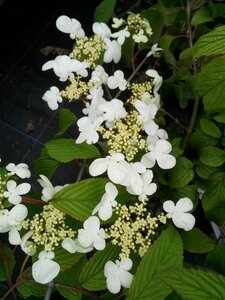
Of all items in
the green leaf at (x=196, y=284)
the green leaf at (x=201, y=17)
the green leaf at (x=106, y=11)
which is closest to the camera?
the green leaf at (x=196, y=284)

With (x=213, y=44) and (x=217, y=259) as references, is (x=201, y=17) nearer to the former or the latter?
(x=213, y=44)

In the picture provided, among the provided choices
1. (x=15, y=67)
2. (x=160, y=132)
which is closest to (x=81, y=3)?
(x=15, y=67)

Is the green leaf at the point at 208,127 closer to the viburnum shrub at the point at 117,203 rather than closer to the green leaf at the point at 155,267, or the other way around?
the viburnum shrub at the point at 117,203

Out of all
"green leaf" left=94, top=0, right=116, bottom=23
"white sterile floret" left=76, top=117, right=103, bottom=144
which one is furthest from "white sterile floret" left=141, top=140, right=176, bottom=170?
"green leaf" left=94, top=0, right=116, bottom=23

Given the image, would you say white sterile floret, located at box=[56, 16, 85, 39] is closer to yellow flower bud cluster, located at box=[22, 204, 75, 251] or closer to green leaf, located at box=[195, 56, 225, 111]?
green leaf, located at box=[195, 56, 225, 111]

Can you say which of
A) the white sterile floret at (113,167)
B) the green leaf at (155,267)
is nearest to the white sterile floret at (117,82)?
the white sterile floret at (113,167)

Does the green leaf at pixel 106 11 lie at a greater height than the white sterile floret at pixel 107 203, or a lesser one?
greater

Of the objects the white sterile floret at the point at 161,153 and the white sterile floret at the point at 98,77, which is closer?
the white sterile floret at the point at 161,153

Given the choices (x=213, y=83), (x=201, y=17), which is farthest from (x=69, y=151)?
(x=201, y=17)
